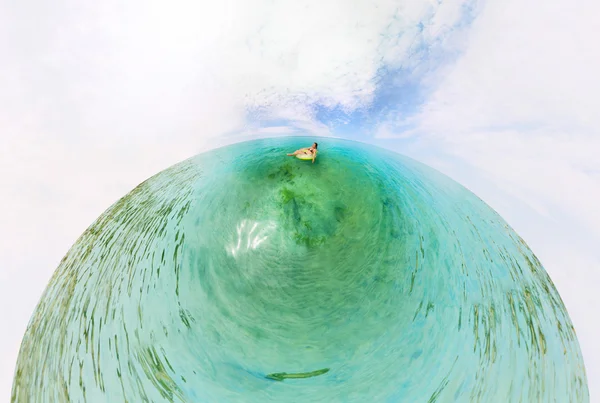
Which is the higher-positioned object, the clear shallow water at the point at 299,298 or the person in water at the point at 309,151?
the person in water at the point at 309,151

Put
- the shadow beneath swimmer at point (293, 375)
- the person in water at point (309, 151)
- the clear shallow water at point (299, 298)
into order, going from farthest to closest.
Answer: the person in water at point (309, 151)
the shadow beneath swimmer at point (293, 375)
the clear shallow water at point (299, 298)

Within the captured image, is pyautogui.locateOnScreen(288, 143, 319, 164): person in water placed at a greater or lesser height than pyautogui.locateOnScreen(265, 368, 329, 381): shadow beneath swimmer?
greater

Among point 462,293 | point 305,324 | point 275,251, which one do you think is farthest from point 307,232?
point 462,293

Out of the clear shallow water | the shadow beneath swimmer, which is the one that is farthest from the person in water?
the shadow beneath swimmer

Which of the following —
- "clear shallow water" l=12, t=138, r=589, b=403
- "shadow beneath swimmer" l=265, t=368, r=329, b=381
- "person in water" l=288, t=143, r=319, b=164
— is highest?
"person in water" l=288, t=143, r=319, b=164

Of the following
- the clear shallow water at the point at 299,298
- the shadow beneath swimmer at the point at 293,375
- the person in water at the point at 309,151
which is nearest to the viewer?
the clear shallow water at the point at 299,298

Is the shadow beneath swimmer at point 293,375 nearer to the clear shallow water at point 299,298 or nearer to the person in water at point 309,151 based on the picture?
the clear shallow water at point 299,298

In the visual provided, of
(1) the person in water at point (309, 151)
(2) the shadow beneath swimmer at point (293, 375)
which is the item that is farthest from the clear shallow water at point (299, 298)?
(1) the person in water at point (309, 151)

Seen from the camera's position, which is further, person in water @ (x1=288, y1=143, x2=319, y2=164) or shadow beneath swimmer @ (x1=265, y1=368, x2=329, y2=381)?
person in water @ (x1=288, y1=143, x2=319, y2=164)

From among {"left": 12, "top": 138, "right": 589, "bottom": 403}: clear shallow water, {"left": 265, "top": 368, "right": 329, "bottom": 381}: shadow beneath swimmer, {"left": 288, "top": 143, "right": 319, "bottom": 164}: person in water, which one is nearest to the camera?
{"left": 12, "top": 138, "right": 589, "bottom": 403}: clear shallow water

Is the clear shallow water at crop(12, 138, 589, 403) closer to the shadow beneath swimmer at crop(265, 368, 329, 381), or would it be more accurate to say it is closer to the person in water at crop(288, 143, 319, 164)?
the shadow beneath swimmer at crop(265, 368, 329, 381)
